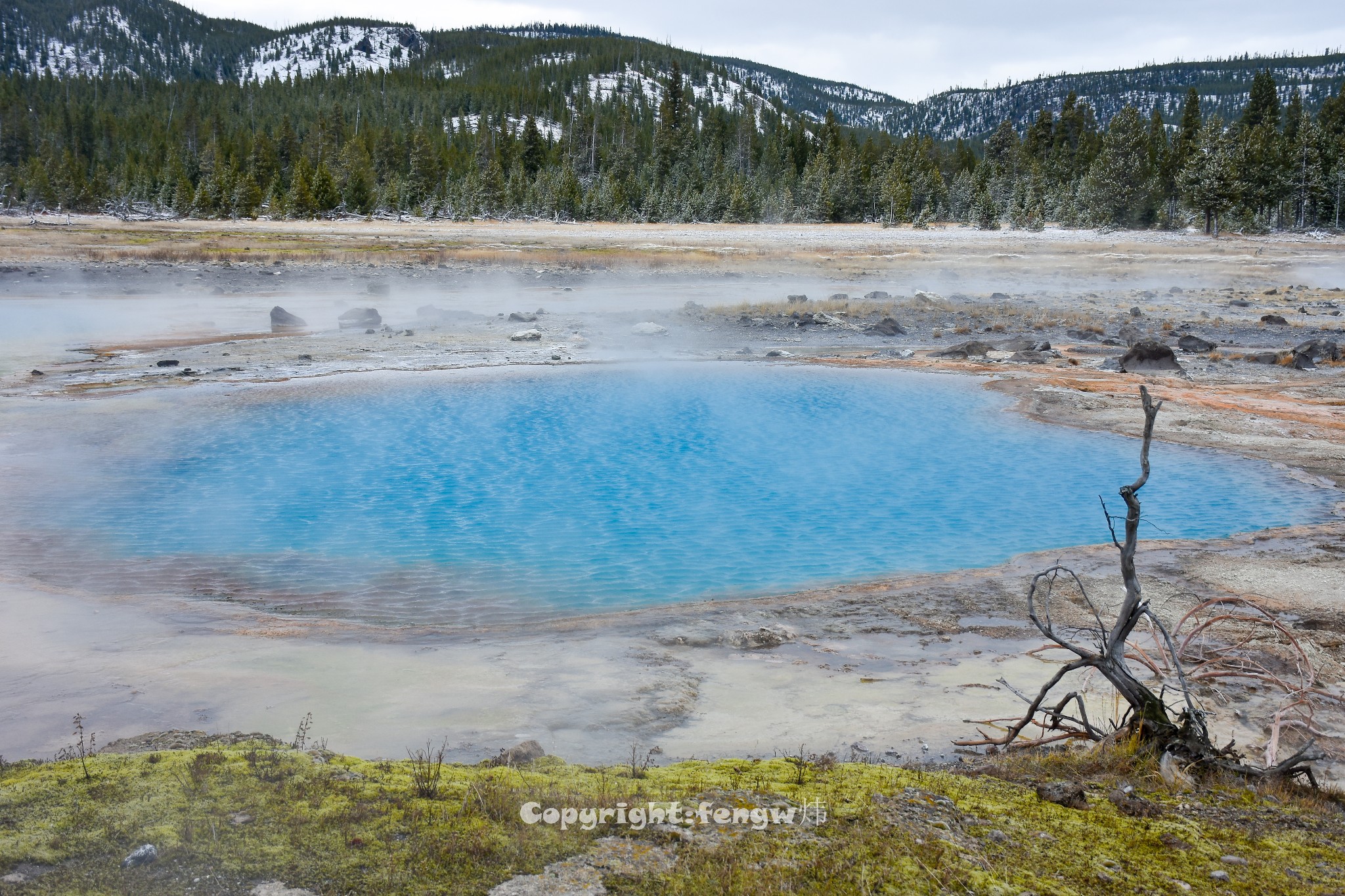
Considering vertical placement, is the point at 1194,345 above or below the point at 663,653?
above

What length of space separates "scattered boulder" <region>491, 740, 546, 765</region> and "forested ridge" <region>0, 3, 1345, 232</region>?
6697 cm

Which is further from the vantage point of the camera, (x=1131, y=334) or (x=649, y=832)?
(x=1131, y=334)

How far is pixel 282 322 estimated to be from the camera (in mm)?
25156

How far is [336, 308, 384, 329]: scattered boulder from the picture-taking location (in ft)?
83.7

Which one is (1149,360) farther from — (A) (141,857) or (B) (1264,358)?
(A) (141,857)

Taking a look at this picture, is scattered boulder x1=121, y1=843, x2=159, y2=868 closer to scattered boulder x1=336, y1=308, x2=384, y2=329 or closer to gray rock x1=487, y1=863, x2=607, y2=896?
gray rock x1=487, y1=863, x2=607, y2=896

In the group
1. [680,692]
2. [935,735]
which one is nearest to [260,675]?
[680,692]

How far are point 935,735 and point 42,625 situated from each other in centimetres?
639

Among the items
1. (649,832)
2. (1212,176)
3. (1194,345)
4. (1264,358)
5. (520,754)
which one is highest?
(1212,176)

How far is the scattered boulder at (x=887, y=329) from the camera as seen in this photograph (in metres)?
25.5

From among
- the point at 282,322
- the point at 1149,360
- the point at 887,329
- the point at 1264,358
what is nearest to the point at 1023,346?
the point at 1149,360

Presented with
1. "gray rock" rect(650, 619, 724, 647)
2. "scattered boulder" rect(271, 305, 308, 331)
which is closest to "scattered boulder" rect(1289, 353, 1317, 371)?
"gray rock" rect(650, 619, 724, 647)

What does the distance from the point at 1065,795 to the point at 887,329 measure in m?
23.0

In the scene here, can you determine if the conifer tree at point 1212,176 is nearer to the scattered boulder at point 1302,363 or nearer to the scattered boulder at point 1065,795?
the scattered boulder at point 1302,363
